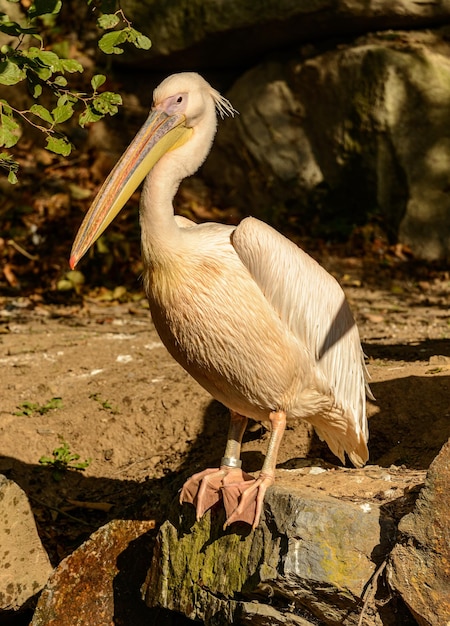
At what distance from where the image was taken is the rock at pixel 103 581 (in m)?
4.19

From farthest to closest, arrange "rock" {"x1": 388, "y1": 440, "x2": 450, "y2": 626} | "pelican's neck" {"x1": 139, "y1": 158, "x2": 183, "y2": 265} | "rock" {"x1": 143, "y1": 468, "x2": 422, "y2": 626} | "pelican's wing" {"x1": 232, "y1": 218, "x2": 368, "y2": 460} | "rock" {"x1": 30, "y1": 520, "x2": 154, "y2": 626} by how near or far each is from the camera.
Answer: "rock" {"x1": 30, "y1": 520, "x2": 154, "y2": 626}
"pelican's wing" {"x1": 232, "y1": 218, "x2": 368, "y2": 460}
"pelican's neck" {"x1": 139, "y1": 158, "x2": 183, "y2": 265}
"rock" {"x1": 143, "y1": 468, "x2": 422, "y2": 626}
"rock" {"x1": 388, "y1": 440, "x2": 450, "y2": 626}

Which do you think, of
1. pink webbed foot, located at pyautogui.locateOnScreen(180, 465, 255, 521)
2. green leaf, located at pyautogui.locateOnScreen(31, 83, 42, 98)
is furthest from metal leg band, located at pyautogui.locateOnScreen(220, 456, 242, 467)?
green leaf, located at pyautogui.locateOnScreen(31, 83, 42, 98)

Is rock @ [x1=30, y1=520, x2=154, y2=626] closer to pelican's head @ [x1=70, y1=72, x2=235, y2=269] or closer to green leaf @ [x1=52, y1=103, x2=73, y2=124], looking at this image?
pelican's head @ [x1=70, y1=72, x2=235, y2=269]

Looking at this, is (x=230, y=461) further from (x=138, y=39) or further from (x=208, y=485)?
(x=138, y=39)

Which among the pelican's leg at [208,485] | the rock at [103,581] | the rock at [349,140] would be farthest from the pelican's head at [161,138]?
the rock at [349,140]

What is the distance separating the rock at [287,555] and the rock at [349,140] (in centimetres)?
518

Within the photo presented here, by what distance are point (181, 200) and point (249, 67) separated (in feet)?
5.28

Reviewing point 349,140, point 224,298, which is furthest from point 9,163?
point 349,140

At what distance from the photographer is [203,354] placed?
376cm

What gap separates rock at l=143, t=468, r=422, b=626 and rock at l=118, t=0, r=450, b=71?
5.86 m

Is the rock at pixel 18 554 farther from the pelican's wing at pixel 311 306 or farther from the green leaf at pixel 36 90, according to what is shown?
the green leaf at pixel 36 90

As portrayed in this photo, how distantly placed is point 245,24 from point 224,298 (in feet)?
19.5

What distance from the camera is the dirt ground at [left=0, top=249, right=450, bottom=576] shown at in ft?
16.5

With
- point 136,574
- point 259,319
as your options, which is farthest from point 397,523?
point 136,574
